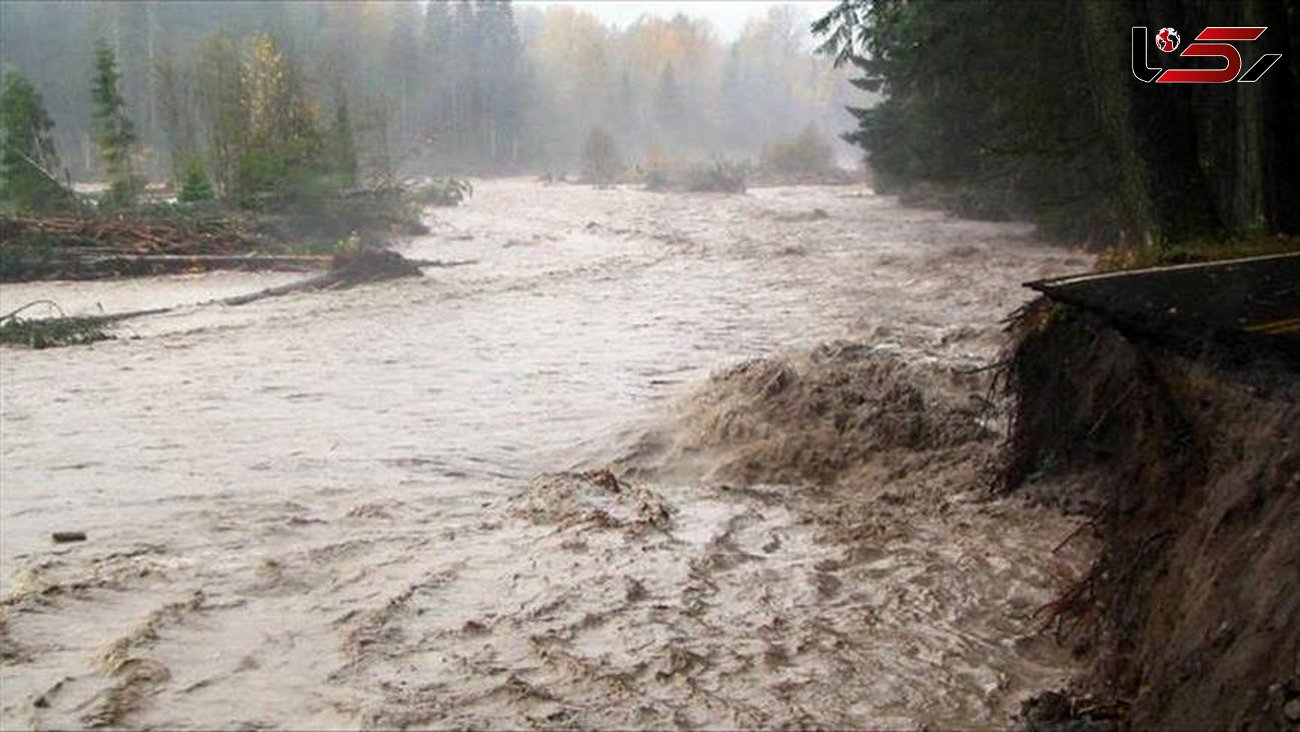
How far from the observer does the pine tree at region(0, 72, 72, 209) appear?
2609 cm

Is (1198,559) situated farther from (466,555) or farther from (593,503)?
(593,503)

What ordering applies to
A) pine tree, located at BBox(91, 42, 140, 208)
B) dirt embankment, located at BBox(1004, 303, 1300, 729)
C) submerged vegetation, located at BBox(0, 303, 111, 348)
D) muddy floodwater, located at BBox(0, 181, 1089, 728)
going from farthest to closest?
1. pine tree, located at BBox(91, 42, 140, 208)
2. submerged vegetation, located at BBox(0, 303, 111, 348)
3. muddy floodwater, located at BBox(0, 181, 1089, 728)
4. dirt embankment, located at BBox(1004, 303, 1300, 729)

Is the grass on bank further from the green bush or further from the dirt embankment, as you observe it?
the green bush

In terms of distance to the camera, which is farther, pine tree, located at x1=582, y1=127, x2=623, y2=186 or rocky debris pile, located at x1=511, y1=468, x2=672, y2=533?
pine tree, located at x1=582, y1=127, x2=623, y2=186

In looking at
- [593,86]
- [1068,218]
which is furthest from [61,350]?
[593,86]

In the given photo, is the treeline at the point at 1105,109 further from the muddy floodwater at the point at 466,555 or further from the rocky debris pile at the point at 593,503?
the rocky debris pile at the point at 593,503

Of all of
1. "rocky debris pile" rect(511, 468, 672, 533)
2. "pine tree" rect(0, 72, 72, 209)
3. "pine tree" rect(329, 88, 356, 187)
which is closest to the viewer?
"rocky debris pile" rect(511, 468, 672, 533)

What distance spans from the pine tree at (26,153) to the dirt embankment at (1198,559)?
25894mm

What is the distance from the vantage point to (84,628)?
538 cm

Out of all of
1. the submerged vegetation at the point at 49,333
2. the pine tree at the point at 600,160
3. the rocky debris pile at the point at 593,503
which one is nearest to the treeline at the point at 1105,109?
the rocky debris pile at the point at 593,503

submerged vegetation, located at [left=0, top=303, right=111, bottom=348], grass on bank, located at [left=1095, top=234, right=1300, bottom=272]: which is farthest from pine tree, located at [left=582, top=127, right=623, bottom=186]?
grass on bank, located at [left=1095, top=234, right=1300, bottom=272]

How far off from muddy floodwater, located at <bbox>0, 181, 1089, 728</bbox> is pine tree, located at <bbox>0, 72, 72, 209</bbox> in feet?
47.0

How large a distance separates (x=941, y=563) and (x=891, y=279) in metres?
13.0

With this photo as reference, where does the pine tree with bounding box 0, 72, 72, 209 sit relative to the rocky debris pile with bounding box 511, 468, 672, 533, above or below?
above
